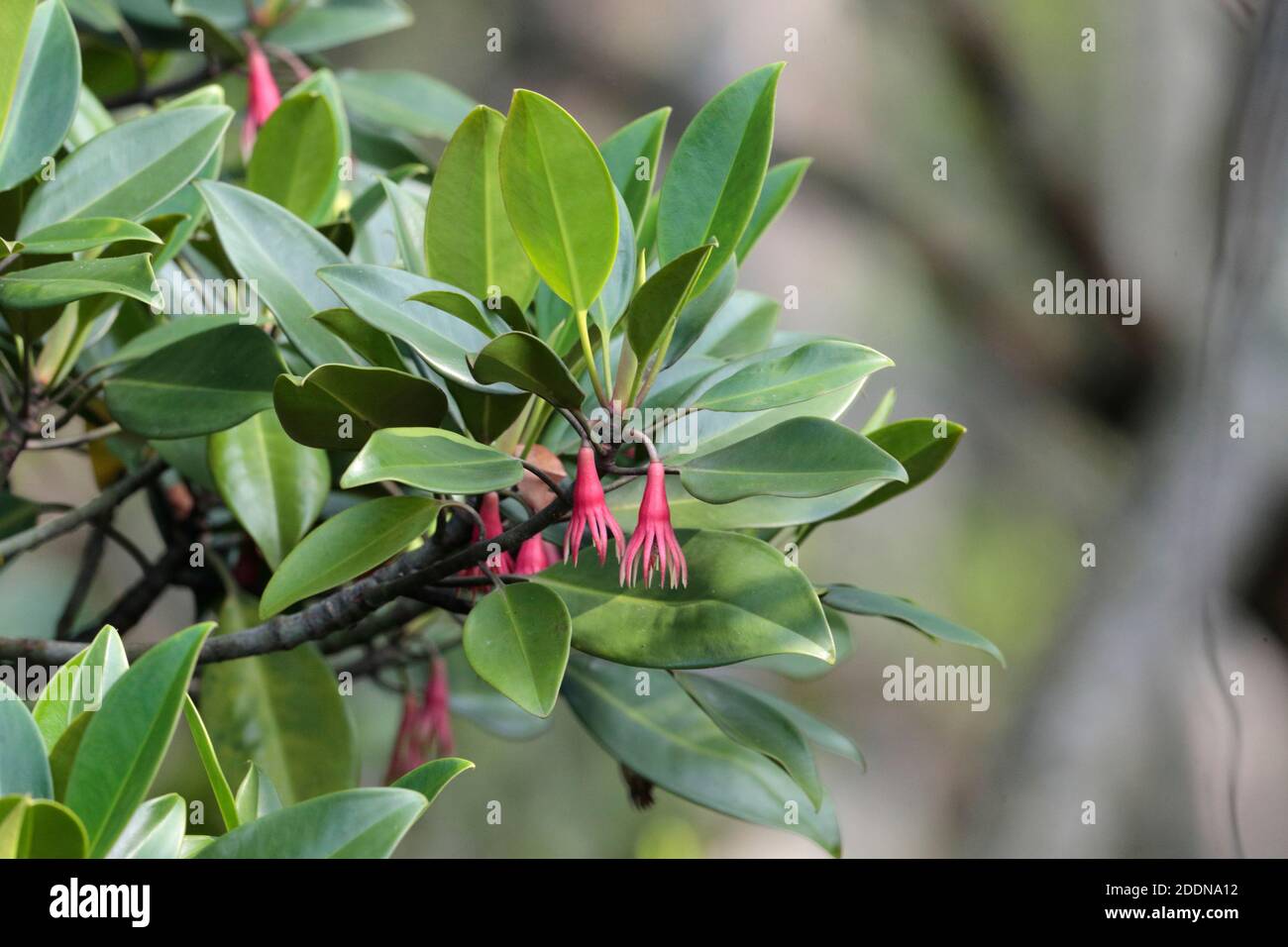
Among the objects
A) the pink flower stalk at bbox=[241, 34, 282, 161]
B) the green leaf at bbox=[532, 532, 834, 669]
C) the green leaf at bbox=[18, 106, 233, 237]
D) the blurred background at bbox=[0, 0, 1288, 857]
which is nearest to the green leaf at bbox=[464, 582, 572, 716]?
the green leaf at bbox=[532, 532, 834, 669]

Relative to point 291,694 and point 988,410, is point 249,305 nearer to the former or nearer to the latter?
point 291,694

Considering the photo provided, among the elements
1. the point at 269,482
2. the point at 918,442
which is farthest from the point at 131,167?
the point at 918,442

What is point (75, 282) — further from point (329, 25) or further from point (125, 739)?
point (329, 25)

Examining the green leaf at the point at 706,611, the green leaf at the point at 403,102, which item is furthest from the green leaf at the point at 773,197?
the green leaf at the point at 403,102

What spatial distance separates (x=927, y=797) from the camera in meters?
1.99

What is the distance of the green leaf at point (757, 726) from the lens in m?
0.50

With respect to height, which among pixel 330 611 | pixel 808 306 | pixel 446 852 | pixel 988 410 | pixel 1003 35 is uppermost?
pixel 1003 35

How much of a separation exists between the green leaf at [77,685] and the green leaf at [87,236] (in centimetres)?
15

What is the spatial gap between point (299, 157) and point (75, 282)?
0.20 meters

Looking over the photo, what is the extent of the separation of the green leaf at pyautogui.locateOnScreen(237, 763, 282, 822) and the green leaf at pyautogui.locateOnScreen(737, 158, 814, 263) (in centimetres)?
29

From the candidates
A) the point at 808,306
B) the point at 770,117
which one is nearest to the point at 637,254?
the point at 770,117

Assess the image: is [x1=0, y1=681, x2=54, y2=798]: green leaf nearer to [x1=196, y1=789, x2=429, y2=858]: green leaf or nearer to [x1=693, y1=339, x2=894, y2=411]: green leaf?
[x1=196, y1=789, x2=429, y2=858]: green leaf

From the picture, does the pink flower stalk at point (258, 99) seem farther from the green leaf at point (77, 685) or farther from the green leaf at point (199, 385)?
the green leaf at point (77, 685)
